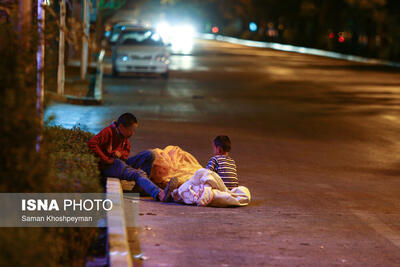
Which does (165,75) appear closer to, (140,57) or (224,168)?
(140,57)

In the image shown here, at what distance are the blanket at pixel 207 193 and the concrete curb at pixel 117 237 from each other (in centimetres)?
168

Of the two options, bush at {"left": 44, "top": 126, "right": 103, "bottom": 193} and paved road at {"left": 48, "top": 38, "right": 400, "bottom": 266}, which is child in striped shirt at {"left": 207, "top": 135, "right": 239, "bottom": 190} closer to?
paved road at {"left": 48, "top": 38, "right": 400, "bottom": 266}

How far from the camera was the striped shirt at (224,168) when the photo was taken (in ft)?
31.6

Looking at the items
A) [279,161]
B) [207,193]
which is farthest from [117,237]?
[279,161]

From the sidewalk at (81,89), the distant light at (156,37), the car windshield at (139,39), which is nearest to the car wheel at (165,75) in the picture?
the car windshield at (139,39)

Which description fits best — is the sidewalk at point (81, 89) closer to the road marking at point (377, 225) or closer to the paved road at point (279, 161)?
the paved road at point (279, 161)

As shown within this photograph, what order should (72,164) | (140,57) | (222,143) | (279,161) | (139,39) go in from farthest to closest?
(139,39), (140,57), (279,161), (222,143), (72,164)

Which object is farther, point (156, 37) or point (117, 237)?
point (156, 37)

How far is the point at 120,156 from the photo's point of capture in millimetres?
9742

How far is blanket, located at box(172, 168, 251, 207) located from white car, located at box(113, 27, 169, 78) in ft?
69.3

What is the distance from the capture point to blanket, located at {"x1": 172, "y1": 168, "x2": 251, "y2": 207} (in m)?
9.23

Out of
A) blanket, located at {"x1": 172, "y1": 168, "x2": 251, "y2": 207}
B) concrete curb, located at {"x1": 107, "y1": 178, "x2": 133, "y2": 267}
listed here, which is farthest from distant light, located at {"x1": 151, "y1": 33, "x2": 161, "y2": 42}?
concrete curb, located at {"x1": 107, "y1": 178, "x2": 133, "y2": 267}

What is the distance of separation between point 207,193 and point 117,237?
3075 mm

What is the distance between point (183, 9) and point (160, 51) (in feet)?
393
